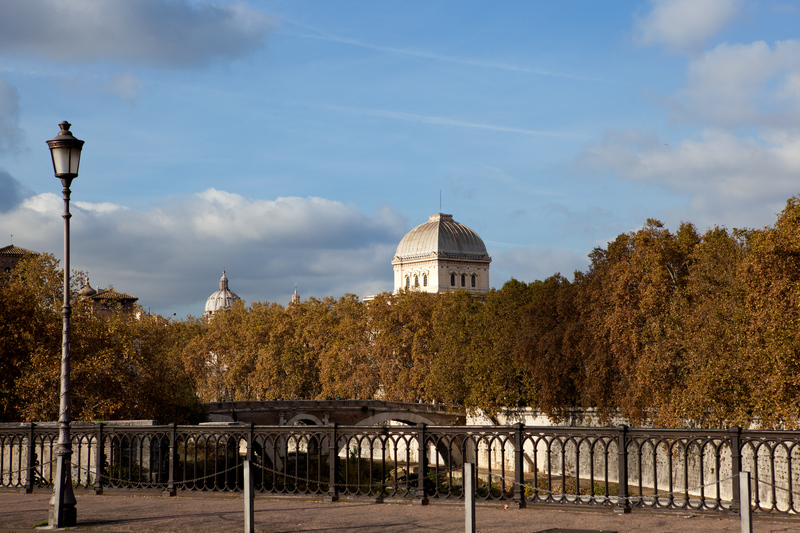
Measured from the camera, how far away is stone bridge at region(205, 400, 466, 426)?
5925 cm

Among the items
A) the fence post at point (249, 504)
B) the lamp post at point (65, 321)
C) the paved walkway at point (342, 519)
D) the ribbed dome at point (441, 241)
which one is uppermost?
the ribbed dome at point (441, 241)

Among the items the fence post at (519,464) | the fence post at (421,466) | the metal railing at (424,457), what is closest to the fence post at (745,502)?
the metal railing at (424,457)

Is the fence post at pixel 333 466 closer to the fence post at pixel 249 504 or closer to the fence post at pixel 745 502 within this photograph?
the fence post at pixel 249 504

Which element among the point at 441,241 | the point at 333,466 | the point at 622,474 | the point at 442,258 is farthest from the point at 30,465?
the point at 441,241

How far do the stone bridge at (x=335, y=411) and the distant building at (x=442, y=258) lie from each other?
6750 cm

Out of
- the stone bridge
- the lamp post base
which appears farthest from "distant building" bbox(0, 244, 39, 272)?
the lamp post base

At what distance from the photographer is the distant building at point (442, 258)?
132 m

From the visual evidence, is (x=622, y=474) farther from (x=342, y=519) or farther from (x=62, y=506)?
(x=62, y=506)

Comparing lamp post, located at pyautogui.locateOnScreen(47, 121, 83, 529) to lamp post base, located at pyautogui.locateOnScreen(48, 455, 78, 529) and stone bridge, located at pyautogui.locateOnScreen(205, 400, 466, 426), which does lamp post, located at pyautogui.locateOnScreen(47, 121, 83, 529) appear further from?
stone bridge, located at pyautogui.locateOnScreen(205, 400, 466, 426)

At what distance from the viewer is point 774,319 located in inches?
1215

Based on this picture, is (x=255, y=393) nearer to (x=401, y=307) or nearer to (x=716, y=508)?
(x=401, y=307)

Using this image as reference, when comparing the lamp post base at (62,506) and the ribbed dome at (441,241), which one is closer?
the lamp post base at (62,506)

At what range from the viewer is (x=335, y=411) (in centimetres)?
6228

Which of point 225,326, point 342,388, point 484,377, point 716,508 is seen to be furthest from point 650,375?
point 225,326
